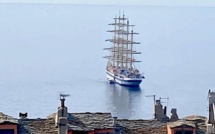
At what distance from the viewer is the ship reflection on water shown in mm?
129875

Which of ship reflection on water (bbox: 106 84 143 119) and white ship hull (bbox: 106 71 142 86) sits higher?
white ship hull (bbox: 106 71 142 86)

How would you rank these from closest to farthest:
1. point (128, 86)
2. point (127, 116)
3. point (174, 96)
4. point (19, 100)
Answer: point (127, 116)
point (19, 100)
point (174, 96)
point (128, 86)

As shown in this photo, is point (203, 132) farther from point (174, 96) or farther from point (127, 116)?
point (174, 96)

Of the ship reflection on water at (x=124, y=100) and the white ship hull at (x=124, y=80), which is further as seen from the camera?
the white ship hull at (x=124, y=80)

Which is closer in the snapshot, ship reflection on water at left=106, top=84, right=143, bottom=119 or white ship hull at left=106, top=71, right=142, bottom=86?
ship reflection on water at left=106, top=84, right=143, bottom=119

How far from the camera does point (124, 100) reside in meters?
150

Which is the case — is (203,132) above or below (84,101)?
below

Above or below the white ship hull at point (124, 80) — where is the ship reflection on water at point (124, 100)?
below

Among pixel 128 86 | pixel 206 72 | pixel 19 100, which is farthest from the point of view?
pixel 206 72

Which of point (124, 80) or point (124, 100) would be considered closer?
point (124, 100)

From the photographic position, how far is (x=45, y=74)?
180 metres

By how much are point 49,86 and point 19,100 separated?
2298 cm

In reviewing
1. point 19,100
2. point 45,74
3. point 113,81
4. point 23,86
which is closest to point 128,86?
point 113,81

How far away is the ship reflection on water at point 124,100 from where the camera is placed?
129875 millimetres
